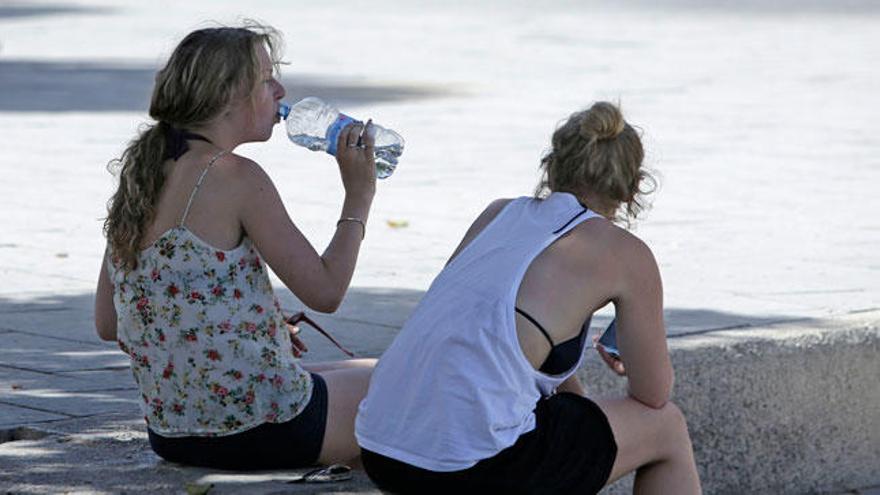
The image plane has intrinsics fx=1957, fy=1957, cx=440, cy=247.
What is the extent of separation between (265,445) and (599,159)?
3.25ft

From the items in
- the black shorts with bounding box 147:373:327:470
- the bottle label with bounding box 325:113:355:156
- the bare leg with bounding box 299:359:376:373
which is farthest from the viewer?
the bare leg with bounding box 299:359:376:373

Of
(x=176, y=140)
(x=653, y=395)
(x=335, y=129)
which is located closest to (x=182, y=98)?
(x=176, y=140)

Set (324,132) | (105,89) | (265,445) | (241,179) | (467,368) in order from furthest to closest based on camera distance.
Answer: (105,89) < (324,132) < (265,445) < (241,179) < (467,368)

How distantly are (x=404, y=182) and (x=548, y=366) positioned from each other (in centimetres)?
694

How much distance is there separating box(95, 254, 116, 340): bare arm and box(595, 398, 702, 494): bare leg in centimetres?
116

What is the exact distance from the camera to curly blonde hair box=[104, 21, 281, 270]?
4293 mm

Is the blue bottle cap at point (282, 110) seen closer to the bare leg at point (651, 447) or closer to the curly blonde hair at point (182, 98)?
the curly blonde hair at point (182, 98)

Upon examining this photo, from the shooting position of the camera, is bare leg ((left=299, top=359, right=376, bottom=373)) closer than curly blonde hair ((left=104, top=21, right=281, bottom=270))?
No

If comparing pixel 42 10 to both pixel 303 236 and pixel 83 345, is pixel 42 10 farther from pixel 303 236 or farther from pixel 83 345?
pixel 303 236

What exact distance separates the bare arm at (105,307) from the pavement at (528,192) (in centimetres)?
32

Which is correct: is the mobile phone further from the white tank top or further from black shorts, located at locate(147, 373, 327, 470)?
black shorts, located at locate(147, 373, 327, 470)

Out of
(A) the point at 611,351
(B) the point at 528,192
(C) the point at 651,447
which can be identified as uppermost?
(A) the point at 611,351

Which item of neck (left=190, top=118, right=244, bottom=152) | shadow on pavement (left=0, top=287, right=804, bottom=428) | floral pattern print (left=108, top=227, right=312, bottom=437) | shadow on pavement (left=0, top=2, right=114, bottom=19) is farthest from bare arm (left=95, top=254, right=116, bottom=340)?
shadow on pavement (left=0, top=2, right=114, bottom=19)

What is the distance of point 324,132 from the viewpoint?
490cm
